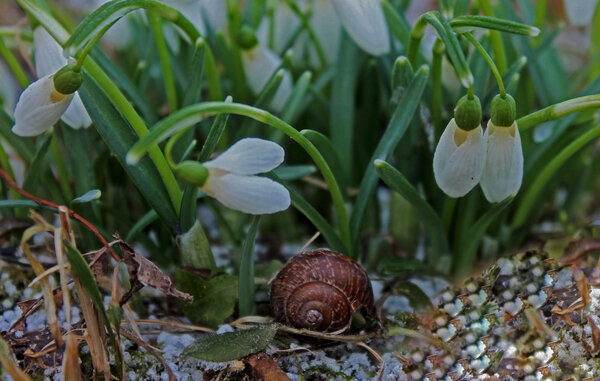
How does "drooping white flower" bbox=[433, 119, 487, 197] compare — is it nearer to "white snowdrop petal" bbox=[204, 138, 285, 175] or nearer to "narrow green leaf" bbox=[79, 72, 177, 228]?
"white snowdrop petal" bbox=[204, 138, 285, 175]

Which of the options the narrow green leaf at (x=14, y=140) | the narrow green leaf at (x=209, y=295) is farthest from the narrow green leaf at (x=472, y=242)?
the narrow green leaf at (x=14, y=140)

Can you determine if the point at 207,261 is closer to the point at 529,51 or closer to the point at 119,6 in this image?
the point at 119,6

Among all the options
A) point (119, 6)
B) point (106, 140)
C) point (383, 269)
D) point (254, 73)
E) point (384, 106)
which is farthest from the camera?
point (384, 106)

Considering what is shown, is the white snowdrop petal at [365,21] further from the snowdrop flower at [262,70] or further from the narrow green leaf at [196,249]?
the narrow green leaf at [196,249]

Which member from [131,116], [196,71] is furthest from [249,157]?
[196,71]

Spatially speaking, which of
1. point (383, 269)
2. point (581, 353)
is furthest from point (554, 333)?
point (383, 269)

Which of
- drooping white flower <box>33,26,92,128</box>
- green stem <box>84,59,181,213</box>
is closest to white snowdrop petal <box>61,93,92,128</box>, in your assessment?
drooping white flower <box>33,26,92,128</box>
